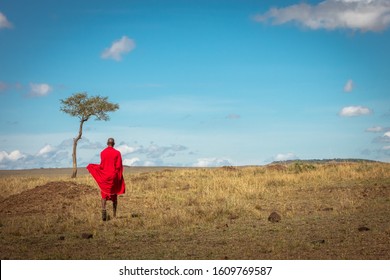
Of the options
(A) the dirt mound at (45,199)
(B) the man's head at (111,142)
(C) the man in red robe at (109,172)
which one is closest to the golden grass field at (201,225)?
(A) the dirt mound at (45,199)

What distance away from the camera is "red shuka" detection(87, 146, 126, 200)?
49.0ft

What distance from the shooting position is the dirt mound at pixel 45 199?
17.6m

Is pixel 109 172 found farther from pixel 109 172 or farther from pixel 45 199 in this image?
pixel 45 199

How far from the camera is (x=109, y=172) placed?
14969 mm

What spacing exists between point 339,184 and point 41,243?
55.7 ft

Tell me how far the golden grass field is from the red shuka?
2.76ft

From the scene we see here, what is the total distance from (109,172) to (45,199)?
18.9 feet

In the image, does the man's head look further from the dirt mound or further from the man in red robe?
the dirt mound

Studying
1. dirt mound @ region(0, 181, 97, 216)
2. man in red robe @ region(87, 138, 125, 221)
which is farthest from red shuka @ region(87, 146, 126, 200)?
dirt mound @ region(0, 181, 97, 216)

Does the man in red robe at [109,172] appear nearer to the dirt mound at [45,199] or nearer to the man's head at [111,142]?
the man's head at [111,142]

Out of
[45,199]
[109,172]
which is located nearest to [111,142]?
[109,172]

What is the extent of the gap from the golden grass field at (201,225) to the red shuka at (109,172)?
0.84 meters


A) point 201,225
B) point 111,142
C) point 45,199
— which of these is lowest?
point 201,225
